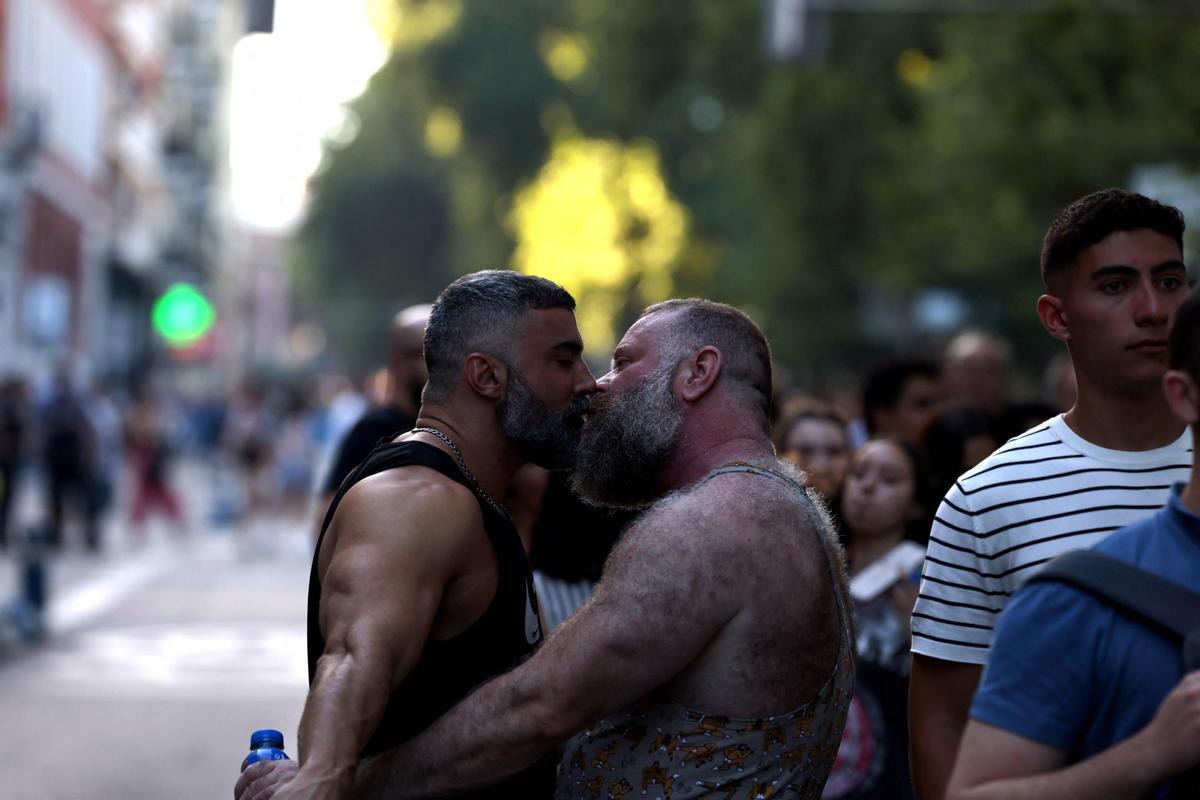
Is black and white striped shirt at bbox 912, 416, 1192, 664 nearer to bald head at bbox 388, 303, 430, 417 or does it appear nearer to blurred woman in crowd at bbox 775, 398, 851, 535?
blurred woman in crowd at bbox 775, 398, 851, 535

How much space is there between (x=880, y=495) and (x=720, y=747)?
9.96 feet

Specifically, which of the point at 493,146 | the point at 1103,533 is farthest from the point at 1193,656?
the point at 493,146

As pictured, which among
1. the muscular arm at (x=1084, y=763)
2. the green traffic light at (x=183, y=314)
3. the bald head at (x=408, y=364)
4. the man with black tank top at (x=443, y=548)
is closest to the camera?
the muscular arm at (x=1084, y=763)

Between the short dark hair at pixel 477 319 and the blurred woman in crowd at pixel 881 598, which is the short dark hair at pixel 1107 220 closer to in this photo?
the short dark hair at pixel 477 319

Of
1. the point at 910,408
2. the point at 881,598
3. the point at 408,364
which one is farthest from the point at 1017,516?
the point at 910,408

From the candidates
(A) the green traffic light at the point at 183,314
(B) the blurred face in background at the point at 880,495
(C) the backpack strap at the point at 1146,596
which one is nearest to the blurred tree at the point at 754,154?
(A) the green traffic light at the point at 183,314

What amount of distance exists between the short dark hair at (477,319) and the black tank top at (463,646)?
20 centimetres

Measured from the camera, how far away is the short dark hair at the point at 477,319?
398cm

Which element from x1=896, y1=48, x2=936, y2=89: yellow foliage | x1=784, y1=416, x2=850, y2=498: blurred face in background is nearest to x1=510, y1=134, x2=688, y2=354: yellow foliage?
x1=896, y1=48, x2=936, y2=89: yellow foliage

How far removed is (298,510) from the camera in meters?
25.6

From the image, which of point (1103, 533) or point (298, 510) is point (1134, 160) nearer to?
point (298, 510)

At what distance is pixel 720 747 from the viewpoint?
3.52m

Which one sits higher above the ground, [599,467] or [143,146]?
[143,146]

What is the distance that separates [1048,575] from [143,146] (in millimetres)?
59025
